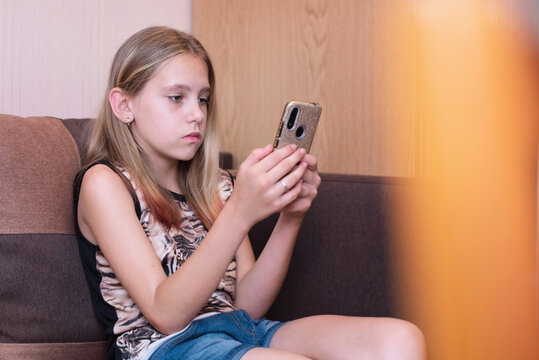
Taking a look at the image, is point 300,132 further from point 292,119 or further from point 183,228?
point 183,228

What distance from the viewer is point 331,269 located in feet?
4.02

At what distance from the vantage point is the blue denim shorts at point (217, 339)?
34.7 inches

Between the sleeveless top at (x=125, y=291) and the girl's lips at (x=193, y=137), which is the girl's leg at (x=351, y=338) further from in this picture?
the girl's lips at (x=193, y=137)

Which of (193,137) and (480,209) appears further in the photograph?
(480,209)

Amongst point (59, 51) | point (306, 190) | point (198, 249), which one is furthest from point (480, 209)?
point (59, 51)

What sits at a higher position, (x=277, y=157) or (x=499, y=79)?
(x=499, y=79)

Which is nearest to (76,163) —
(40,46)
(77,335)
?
(77,335)

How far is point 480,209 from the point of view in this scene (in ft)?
3.99

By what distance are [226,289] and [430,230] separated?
0.42 metres

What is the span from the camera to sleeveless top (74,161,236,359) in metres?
0.97

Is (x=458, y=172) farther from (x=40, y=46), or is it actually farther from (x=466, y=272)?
(x=40, y=46)

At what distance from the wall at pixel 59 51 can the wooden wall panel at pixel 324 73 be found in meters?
0.30

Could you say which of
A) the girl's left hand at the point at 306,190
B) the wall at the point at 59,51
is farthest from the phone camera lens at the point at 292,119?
the wall at the point at 59,51

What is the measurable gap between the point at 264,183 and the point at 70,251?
1.32 ft
